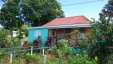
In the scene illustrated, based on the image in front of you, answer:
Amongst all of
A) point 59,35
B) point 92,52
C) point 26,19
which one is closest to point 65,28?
point 59,35

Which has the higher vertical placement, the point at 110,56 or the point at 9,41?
the point at 110,56

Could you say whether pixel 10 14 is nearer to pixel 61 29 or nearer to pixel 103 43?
pixel 61 29

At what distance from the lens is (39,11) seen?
37.4 metres

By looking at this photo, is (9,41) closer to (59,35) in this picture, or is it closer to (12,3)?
(59,35)

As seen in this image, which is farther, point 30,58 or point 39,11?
point 39,11

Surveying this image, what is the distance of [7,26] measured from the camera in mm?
38000

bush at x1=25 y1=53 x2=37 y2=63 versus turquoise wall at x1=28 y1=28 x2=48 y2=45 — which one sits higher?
bush at x1=25 y1=53 x2=37 y2=63

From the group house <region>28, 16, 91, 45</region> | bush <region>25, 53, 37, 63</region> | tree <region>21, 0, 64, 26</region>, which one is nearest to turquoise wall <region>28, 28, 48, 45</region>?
house <region>28, 16, 91, 45</region>

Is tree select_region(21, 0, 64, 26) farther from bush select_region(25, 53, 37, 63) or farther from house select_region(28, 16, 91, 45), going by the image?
bush select_region(25, 53, 37, 63)

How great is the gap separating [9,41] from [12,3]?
11601 millimetres

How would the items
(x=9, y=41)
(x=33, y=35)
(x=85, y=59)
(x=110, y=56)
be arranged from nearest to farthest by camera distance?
(x=85, y=59)
(x=110, y=56)
(x=9, y=41)
(x=33, y=35)

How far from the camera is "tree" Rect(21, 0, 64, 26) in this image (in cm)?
3681

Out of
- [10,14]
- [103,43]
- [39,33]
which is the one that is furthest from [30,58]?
[10,14]

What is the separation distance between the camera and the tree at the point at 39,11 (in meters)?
36.8
